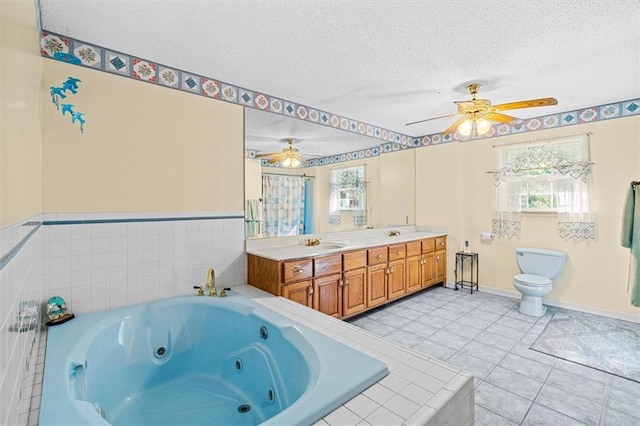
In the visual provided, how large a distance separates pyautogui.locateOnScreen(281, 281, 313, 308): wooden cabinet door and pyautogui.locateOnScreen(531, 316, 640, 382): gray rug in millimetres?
1995

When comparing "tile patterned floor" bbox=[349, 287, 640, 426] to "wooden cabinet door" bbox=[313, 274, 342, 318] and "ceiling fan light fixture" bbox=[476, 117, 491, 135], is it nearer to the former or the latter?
A: "wooden cabinet door" bbox=[313, 274, 342, 318]

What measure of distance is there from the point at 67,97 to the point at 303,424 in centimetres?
240

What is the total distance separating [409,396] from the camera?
119 cm

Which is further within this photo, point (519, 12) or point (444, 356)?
point (444, 356)

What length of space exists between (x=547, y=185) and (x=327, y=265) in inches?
114

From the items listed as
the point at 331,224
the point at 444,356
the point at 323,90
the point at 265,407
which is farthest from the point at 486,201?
the point at 265,407

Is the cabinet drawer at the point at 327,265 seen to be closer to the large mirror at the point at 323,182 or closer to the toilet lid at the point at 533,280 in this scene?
the large mirror at the point at 323,182

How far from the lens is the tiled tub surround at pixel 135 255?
1.99m

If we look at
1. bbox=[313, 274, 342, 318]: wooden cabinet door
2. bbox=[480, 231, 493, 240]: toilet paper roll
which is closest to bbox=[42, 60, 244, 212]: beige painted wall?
bbox=[313, 274, 342, 318]: wooden cabinet door

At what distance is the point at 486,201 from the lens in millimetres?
4133

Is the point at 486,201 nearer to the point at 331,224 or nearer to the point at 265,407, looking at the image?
the point at 331,224

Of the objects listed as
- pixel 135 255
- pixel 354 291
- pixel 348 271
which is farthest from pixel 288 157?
pixel 135 255

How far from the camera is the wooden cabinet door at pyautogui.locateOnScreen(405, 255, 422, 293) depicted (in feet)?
12.6

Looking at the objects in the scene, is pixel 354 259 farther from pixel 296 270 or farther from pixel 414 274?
pixel 414 274
